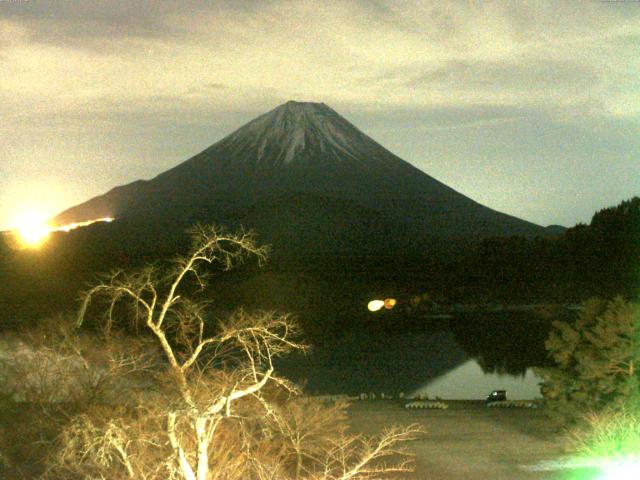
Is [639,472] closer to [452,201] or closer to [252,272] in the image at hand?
[252,272]

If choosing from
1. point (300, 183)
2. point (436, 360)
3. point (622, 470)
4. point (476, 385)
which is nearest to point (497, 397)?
point (476, 385)

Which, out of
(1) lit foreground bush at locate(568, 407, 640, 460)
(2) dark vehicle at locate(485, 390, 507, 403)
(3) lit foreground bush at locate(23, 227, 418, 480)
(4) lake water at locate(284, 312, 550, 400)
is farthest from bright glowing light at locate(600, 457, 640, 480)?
(4) lake water at locate(284, 312, 550, 400)

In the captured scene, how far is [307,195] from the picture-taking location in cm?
11775

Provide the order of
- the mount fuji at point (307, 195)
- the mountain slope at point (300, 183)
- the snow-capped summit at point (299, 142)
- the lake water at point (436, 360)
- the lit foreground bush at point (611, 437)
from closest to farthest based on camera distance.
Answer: the lit foreground bush at point (611, 437)
the lake water at point (436, 360)
the mount fuji at point (307, 195)
the mountain slope at point (300, 183)
the snow-capped summit at point (299, 142)

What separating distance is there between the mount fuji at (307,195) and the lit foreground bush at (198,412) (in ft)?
272

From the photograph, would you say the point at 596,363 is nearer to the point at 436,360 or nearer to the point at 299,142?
the point at 436,360

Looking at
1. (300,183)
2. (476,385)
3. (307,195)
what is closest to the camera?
(476,385)

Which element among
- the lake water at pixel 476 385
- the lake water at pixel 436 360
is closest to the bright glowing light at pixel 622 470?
the lake water at pixel 436 360

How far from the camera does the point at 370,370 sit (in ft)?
121

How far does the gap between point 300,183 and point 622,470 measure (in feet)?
372

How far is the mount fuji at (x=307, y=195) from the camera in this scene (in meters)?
108

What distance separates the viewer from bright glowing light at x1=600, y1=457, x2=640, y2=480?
11.2 meters

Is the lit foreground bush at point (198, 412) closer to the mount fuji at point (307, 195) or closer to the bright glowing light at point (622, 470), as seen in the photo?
the bright glowing light at point (622, 470)

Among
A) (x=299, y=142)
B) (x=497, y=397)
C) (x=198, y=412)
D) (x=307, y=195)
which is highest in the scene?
(x=299, y=142)
